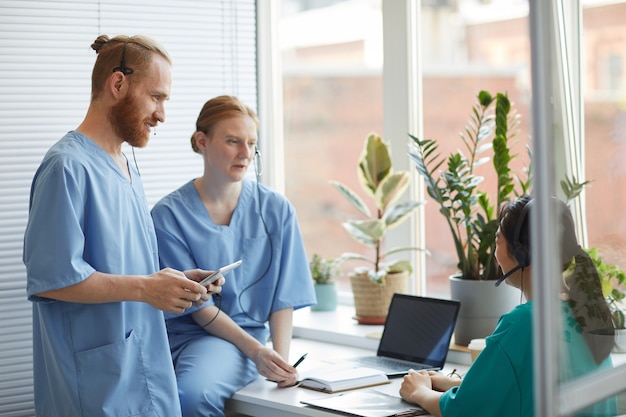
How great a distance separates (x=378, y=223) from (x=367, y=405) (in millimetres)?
934

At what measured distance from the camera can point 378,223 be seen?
A: 3002 millimetres

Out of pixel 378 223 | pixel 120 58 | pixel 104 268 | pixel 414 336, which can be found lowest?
pixel 414 336

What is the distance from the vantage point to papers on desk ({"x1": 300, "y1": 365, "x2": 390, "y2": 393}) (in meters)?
2.35

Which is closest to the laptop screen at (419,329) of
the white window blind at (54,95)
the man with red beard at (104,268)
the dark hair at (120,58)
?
the man with red beard at (104,268)

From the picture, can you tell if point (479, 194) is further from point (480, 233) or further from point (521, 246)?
point (521, 246)

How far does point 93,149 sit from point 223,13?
49.1 inches

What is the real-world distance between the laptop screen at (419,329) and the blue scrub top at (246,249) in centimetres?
28

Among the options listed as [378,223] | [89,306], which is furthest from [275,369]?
[378,223]

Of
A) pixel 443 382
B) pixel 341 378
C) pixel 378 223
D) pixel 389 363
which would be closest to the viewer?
pixel 443 382

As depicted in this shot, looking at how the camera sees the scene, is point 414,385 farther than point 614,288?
Yes

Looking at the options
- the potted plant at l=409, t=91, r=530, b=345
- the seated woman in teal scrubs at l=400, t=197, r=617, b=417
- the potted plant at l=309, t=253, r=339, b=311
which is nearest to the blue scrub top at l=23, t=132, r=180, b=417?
the seated woman in teal scrubs at l=400, t=197, r=617, b=417

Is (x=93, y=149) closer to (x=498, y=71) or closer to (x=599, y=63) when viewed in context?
(x=599, y=63)

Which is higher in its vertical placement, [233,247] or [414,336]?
[233,247]

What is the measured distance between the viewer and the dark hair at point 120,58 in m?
2.22
